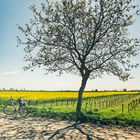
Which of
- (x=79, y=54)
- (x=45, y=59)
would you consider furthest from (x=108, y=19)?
(x=45, y=59)

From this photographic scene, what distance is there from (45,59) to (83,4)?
649 centimetres

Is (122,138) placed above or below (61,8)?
below

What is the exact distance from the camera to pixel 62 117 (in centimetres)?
2375

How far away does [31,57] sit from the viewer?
30.0 m

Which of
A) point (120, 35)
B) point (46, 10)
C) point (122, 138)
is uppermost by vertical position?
point (46, 10)

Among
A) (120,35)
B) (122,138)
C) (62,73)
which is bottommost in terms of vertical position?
(122,138)

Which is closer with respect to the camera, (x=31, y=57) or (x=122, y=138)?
(x=122, y=138)

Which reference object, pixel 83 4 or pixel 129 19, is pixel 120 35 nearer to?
pixel 129 19

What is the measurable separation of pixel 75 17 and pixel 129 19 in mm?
5364

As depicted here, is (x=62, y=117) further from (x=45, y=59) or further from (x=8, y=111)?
(x=45, y=59)

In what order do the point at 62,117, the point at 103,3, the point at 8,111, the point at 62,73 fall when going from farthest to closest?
the point at 62,73 < the point at 103,3 < the point at 8,111 < the point at 62,117

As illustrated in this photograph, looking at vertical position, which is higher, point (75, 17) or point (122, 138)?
point (75, 17)

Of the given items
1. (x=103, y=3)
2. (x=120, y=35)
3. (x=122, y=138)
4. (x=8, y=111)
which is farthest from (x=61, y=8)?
(x=122, y=138)

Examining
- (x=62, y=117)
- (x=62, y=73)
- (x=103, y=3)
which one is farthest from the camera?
(x=62, y=73)
